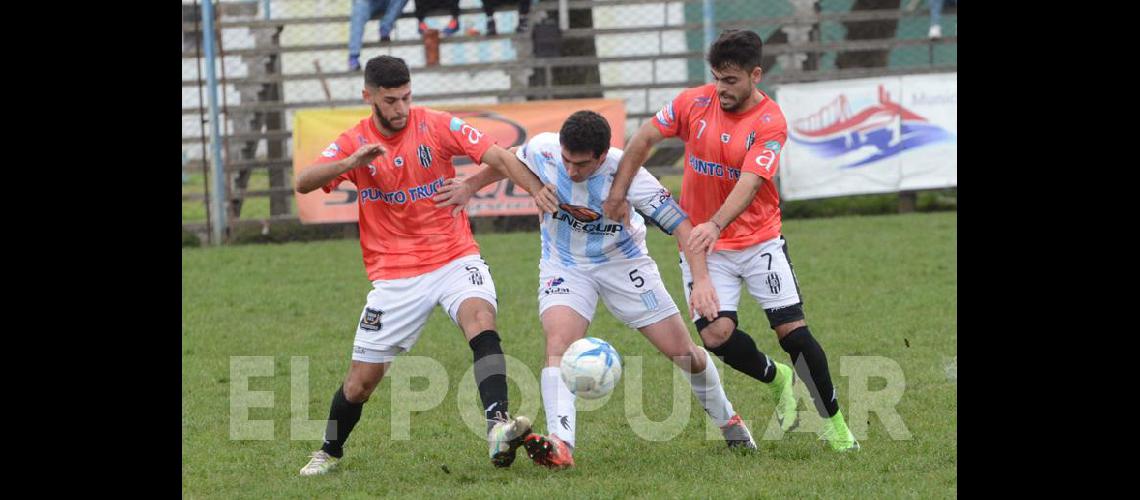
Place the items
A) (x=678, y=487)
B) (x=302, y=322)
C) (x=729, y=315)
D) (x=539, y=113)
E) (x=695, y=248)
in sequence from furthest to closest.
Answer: (x=539, y=113) → (x=302, y=322) → (x=729, y=315) → (x=695, y=248) → (x=678, y=487)

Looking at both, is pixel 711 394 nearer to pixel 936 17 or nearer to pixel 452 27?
pixel 452 27

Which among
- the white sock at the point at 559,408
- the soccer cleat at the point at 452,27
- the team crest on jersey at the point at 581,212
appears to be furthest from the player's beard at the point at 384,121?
the soccer cleat at the point at 452,27

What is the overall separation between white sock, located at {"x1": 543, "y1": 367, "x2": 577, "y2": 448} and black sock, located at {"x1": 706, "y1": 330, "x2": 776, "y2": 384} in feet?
3.03

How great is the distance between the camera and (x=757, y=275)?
7160 mm

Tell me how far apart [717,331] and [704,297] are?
0.57m

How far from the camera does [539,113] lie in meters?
17.1

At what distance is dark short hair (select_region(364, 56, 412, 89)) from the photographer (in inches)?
254

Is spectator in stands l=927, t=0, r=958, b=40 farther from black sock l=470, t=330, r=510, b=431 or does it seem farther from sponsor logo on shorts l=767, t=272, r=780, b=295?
black sock l=470, t=330, r=510, b=431

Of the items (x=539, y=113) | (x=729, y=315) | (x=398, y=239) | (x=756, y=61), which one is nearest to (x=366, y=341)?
(x=398, y=239)

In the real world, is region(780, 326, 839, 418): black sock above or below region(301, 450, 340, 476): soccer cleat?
above

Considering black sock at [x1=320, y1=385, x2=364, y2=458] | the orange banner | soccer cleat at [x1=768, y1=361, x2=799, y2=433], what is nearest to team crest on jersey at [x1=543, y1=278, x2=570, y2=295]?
black sock at [x1=320, y1=385, x2=364, y2=458]

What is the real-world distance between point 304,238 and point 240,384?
9042mm

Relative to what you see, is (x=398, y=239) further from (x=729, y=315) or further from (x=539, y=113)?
(x=539, y=113)

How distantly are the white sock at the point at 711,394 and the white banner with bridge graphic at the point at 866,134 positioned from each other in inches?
422
